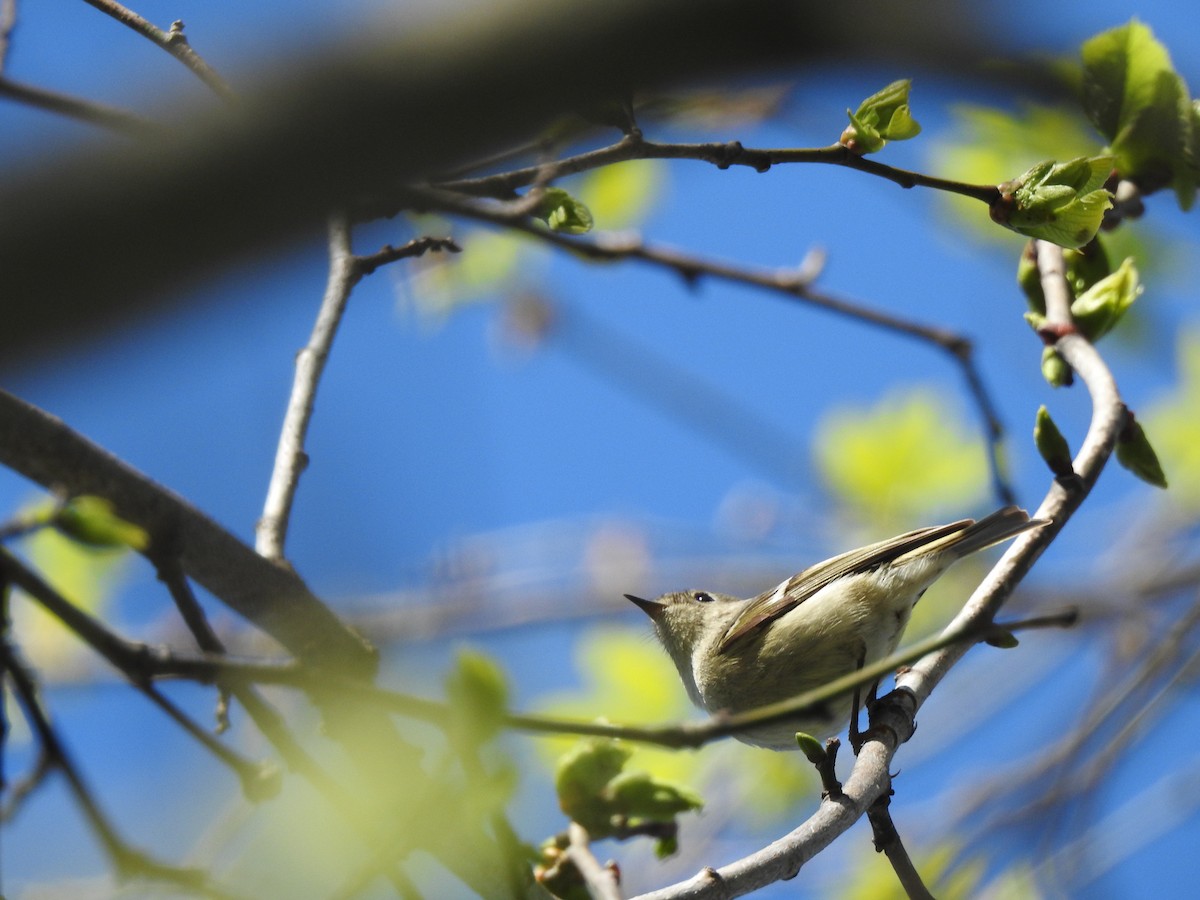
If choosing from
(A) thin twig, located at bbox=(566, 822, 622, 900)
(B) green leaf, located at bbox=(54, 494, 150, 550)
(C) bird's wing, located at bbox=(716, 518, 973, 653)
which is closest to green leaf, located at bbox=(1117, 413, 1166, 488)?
(C) bird's wing, located at bbox=(716, 518, 973, 653)

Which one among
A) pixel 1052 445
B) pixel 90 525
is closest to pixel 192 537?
pixel 90 525

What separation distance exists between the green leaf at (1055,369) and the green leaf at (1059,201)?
57 centimetres

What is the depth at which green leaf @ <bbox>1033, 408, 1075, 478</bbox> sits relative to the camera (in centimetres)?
219

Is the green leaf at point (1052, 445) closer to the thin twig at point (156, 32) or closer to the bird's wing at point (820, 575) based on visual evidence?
the bird's wing at point (820, 575)

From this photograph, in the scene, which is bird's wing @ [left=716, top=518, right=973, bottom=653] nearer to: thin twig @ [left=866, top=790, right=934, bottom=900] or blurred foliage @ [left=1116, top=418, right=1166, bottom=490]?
blurred foliage @ [left=1116, top=418, right=1166, bottom=490]

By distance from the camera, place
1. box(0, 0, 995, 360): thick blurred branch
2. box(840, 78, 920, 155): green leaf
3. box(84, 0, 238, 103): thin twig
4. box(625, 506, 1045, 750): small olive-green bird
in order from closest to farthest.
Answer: box(0, 0, 995, 360): thick blurred branch, box(840, 78, 920, 155): green leaf, box(84, 0, 238, 103): thin twig, box(625, 506, 1045, 750): small olive-green bird

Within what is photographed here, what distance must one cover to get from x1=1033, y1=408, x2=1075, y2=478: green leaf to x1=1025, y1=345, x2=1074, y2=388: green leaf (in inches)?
14.7

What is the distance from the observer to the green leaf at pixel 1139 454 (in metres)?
2.37

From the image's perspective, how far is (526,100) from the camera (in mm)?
966

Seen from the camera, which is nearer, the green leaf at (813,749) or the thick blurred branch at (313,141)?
the thick blurred branch at (313,141)

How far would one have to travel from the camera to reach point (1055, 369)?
2553 mm

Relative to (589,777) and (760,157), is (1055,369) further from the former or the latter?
(589,777)

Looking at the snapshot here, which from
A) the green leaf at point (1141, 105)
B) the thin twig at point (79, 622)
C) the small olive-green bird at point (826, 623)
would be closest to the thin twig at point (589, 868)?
the small olive-green bird at point (826, 623)

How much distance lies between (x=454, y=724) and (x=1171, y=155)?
2.24 meters
